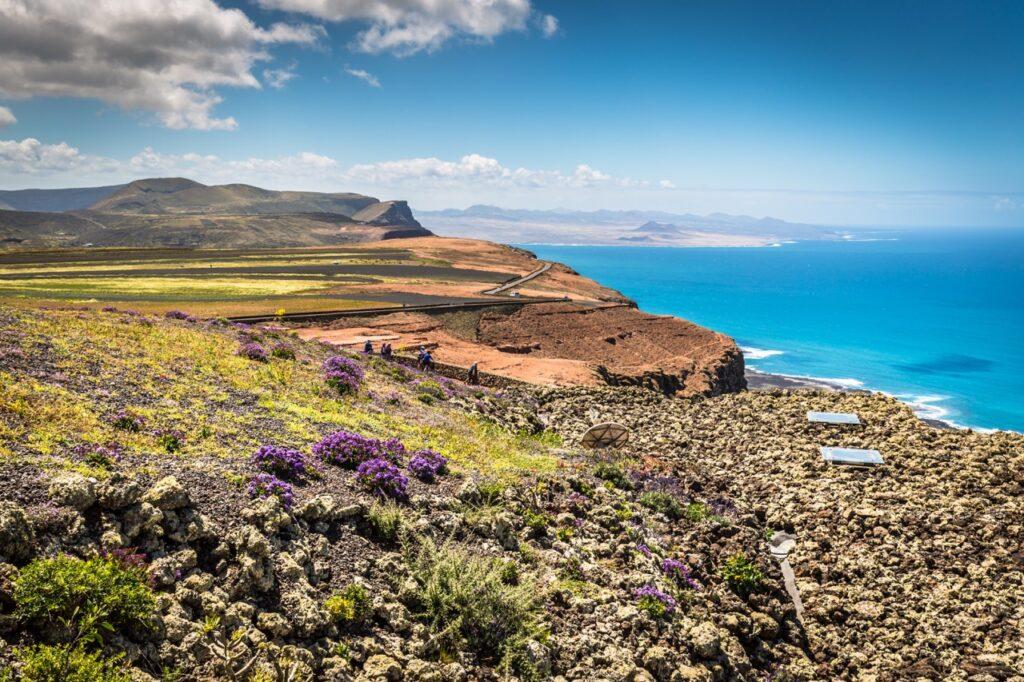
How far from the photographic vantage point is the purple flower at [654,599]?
13.3 meters

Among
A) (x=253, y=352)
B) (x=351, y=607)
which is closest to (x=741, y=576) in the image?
(x=351, y=607)

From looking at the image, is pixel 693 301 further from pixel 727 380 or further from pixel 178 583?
pixel 178 583

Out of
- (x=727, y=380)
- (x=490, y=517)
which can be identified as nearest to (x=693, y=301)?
(x=727, y=380)

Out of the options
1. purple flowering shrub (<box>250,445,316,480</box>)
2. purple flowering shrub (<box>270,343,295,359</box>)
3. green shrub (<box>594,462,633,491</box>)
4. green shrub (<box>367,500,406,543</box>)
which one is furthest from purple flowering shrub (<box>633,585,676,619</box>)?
purple flowering shrub (<box>270,343,295,359</box>)

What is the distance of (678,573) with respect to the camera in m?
15.4

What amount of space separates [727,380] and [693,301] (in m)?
121

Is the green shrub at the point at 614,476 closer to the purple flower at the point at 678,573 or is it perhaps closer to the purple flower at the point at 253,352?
the purple flower at the point at 678,573

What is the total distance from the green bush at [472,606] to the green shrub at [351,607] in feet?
3.43

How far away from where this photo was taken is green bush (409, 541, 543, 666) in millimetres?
11227

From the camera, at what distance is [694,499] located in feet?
68.9

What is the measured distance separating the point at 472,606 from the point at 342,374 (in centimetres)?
1516

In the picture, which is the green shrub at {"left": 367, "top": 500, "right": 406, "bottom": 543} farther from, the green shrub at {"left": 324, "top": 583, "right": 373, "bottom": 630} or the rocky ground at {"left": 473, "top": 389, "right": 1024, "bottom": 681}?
the rocky ground at {"left": 473, "top": 389, "right": 1024, "bottom": 681}

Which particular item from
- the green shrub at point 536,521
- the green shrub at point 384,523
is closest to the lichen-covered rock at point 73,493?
the green shrub at point 384,523

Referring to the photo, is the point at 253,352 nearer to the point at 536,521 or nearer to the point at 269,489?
Result: the point at 269,489
